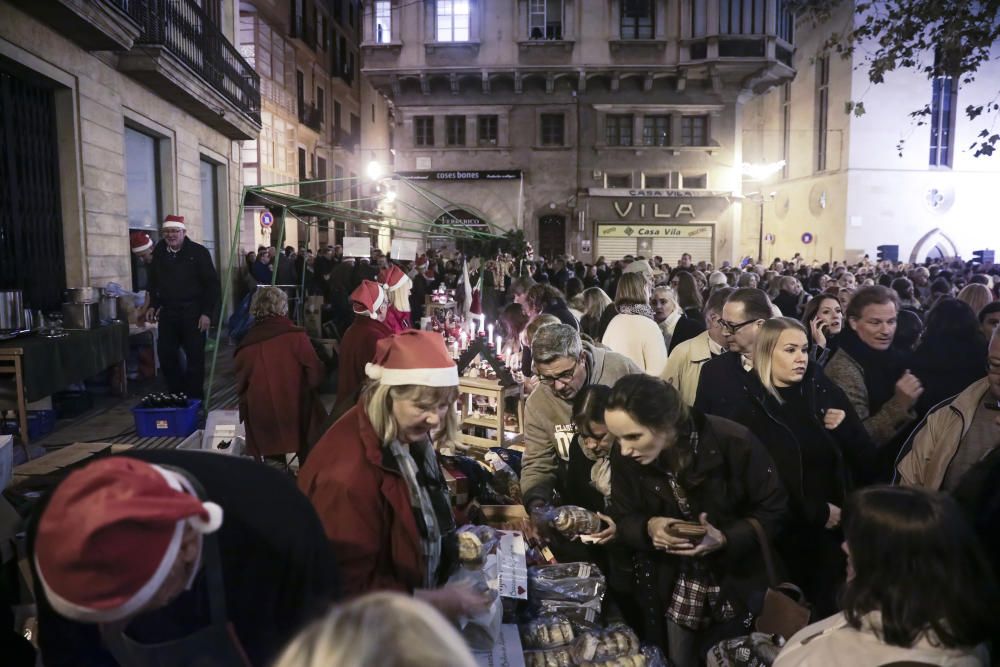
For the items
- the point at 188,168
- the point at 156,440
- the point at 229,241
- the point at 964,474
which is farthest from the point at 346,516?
the point at 229,241

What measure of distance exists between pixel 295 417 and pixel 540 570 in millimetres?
3073

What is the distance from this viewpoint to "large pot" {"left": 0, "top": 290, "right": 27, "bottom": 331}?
643 cm

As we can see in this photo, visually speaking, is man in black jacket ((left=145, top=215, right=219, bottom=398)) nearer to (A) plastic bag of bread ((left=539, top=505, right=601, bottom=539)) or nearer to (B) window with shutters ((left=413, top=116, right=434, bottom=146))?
(A) plastic bag of bread ((left=539, top=505, right=601, bottom=539))

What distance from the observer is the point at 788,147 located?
127 feet

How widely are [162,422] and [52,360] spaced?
1305 mm

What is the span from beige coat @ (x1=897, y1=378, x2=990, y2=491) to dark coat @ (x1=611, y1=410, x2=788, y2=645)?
29.6 inches

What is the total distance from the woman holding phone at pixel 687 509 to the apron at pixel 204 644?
1.65 metres

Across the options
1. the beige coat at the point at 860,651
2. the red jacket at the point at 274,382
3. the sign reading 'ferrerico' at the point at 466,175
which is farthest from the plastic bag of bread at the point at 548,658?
the sign reading 'ferrerico' at the point at 466,175

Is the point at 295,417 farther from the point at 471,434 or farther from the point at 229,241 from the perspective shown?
the point at 229,241

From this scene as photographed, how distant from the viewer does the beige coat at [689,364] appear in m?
4.85

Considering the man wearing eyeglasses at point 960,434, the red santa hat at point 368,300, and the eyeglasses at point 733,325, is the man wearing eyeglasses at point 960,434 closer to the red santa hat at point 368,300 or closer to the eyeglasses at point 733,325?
the eyeglasses at point 733,325

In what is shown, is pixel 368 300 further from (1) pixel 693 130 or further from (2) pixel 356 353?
(1) pixel 693 130

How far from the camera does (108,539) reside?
1319 millimetres

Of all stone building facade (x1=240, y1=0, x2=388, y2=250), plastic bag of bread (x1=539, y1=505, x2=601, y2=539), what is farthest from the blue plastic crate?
stone building facade (x1=240, y1=0, x2=388, y2=250)
